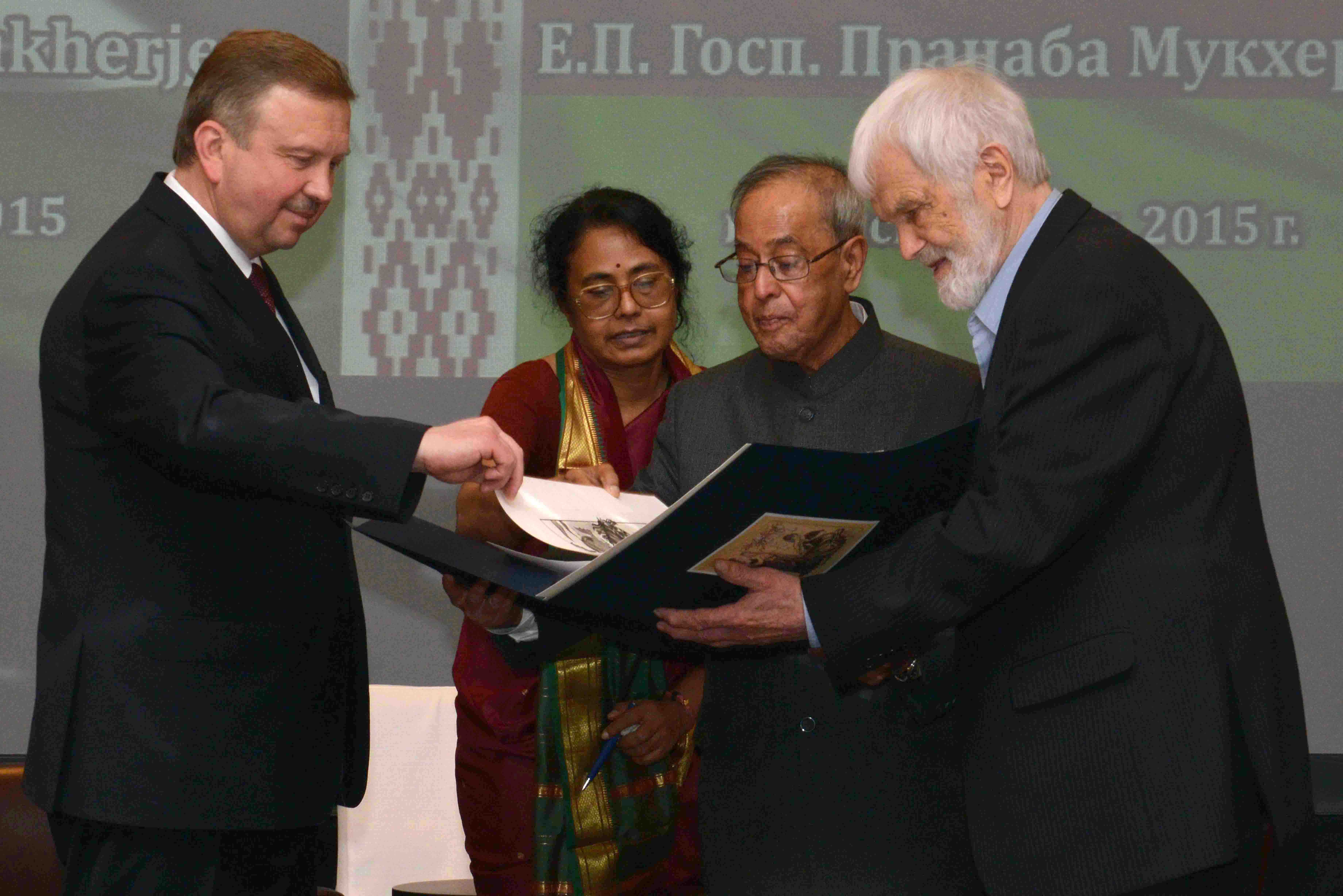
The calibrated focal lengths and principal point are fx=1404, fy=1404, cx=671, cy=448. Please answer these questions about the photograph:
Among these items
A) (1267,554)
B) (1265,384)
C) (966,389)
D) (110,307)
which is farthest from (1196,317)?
(1265,384)

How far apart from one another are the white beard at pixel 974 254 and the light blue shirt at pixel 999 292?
0.04 feet

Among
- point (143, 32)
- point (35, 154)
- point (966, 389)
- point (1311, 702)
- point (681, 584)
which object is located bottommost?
point (1311, 702)

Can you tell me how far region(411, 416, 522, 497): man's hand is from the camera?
1708mm

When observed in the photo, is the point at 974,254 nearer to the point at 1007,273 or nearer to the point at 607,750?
the point at 1007,273

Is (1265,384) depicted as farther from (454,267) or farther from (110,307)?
(110,307)

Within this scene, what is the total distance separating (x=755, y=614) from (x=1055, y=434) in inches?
18.7

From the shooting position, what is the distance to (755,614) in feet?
6.03

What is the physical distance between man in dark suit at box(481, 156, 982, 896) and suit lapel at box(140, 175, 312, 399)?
53 cm

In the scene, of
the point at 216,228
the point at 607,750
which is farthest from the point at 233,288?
the point at 607,750

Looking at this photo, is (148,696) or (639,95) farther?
(639,95)

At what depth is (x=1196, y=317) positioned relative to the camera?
161cm

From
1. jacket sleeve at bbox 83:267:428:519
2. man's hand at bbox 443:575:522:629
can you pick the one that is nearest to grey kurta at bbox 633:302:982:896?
man's hand at bbox 443:575:522:629

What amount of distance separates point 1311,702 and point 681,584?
8.19ft

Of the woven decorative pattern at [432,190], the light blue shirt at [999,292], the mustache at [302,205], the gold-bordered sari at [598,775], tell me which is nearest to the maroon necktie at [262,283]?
the mustache at [302,205]
